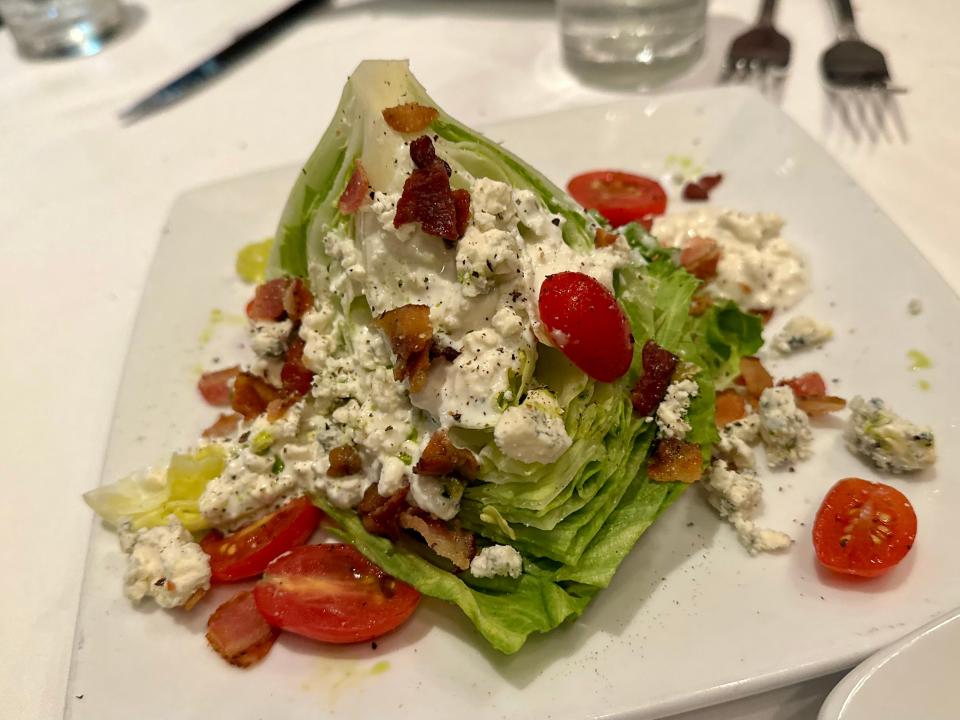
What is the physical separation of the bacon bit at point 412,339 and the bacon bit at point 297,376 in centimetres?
41

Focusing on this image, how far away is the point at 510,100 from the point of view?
12.8ft

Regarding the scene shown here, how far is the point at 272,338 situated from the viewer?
7.50 ft

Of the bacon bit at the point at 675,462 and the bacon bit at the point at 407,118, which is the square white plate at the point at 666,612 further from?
the bacon bit at the point at 407,118

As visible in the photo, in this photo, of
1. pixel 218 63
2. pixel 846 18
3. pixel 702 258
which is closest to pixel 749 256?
pixel 702 258

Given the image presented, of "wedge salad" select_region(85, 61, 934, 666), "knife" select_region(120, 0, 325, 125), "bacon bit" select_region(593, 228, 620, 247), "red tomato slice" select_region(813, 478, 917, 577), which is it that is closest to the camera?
"red tomato slice" select_region(813, 478, 917, 577)

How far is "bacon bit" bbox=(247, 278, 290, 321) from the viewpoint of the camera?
234cm

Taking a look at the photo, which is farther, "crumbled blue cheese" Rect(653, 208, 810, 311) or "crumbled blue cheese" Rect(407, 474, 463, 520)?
"crumbled blue cheese" Rect(653, 208, 810, 311)

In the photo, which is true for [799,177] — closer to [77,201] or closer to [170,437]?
[170,437]

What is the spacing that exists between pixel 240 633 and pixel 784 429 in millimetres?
1466

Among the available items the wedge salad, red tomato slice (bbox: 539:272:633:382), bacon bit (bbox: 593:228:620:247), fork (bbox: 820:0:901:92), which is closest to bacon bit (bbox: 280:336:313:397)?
the wedge salad

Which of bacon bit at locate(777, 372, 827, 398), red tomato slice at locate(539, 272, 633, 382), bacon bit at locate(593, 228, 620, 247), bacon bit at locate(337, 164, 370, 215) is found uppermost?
bacon bit at locate(337, 164, 370, 215)

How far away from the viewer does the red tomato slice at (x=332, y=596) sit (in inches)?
70.5

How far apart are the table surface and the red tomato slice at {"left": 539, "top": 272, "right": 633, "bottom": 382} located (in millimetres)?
832

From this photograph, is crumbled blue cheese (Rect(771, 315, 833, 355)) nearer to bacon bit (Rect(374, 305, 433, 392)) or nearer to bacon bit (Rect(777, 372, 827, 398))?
bacon bit (Rect(777, 372, 827, 398))
